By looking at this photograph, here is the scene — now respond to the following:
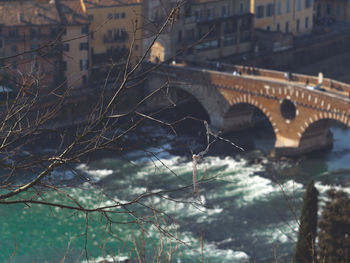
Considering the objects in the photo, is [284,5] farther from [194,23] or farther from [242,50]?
[194,23]

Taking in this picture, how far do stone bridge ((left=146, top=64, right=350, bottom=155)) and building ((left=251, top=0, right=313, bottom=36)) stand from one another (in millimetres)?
16038

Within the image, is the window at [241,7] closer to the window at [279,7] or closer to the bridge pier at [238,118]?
the window at [279,7]

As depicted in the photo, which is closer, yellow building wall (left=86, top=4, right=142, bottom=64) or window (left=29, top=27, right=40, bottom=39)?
window (left=29, top=27, right=40, bottom=39)

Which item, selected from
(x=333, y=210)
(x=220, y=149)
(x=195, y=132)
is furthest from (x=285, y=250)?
(x=195, y=132)

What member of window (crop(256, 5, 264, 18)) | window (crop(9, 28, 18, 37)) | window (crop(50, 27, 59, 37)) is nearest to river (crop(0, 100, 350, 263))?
window (crop(50, 27, 59, 37))

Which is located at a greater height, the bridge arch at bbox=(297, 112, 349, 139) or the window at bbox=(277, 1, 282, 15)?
the window at bbox=(277, 1, 282, 15)

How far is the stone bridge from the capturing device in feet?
156

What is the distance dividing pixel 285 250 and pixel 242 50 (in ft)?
120

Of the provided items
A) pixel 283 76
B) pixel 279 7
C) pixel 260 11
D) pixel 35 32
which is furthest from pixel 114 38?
pixel 279 7

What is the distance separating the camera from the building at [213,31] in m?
63.1

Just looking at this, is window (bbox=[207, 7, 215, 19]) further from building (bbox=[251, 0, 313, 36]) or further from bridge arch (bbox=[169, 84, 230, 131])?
bridge arch (bbox=[169, 84, 230, 131])

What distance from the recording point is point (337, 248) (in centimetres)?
2847

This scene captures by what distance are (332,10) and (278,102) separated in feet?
125

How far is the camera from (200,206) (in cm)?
3956
